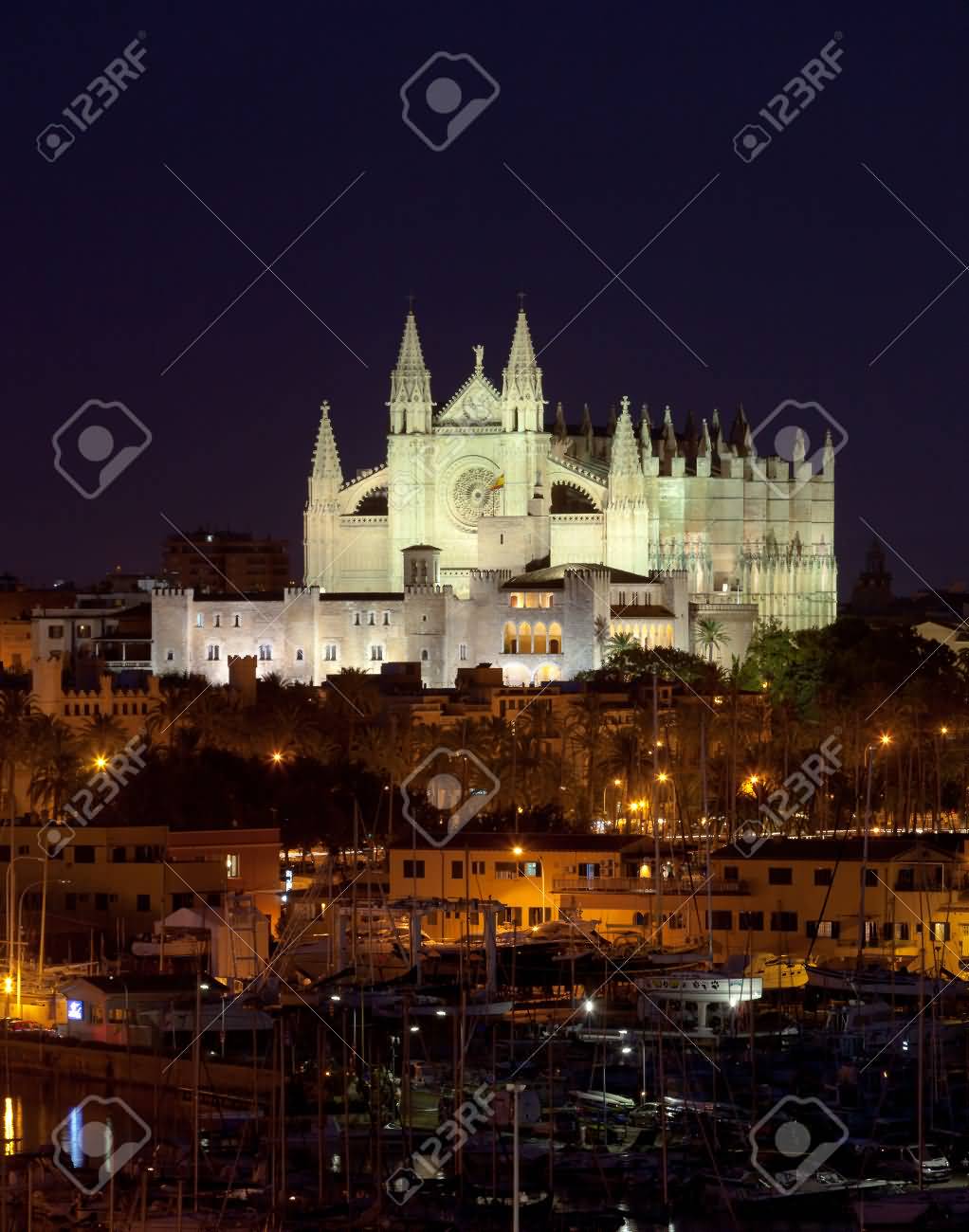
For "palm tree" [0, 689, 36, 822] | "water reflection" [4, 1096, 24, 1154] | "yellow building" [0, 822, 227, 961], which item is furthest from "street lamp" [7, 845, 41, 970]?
"water reflection" [4, 1096, 24, 1154]

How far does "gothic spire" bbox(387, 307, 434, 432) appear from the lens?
103125mm

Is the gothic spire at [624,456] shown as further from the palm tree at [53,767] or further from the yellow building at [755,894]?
the yellow building at [755,894]

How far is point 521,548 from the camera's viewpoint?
9962cm

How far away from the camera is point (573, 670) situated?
92.3 metres

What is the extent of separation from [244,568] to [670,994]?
9139 centimetres

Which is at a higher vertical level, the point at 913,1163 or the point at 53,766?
the point at 53,766

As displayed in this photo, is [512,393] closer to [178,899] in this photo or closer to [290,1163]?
[178,899]

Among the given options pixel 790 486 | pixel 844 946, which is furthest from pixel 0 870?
pixel 790 486

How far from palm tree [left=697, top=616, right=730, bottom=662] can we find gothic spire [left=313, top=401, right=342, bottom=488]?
13363 mm

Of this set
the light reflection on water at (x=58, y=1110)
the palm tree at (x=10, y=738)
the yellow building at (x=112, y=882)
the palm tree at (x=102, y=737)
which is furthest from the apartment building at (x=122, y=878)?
the palm tree at (x=102, y=737)

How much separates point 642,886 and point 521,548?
39.7m

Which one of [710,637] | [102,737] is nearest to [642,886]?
[102,737]

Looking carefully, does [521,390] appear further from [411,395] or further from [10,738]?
[10,738]

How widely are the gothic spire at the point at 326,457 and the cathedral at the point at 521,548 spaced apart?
0.20ft
